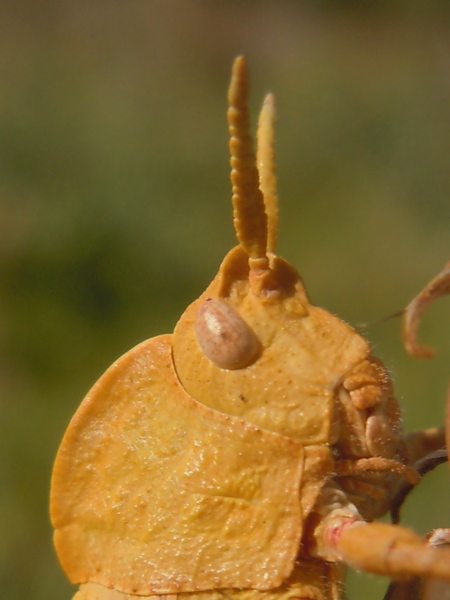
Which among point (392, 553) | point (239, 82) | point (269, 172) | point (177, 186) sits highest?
point (239, 82)

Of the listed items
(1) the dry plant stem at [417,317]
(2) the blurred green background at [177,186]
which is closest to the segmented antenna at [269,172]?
(1) the dry plant stem at [417,317]

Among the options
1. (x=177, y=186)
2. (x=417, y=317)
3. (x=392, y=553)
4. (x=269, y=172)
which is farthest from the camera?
(x=177, y=186)

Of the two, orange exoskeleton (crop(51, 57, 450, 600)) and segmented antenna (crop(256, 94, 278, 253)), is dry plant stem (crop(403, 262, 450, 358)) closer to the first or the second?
orange exoskeleton (crop(51, 57, 450, 600))

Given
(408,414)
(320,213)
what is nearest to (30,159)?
(320,213)

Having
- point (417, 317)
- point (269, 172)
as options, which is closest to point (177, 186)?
point (269, 172)

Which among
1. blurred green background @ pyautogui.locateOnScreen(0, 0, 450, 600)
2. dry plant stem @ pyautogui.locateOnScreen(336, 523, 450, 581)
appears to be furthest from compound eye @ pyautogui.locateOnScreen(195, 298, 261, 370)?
blurred green background @ pyautogui.locateOnScreen(0, 0, 450, 600)

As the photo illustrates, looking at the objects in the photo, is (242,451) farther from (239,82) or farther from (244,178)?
(239,82)
